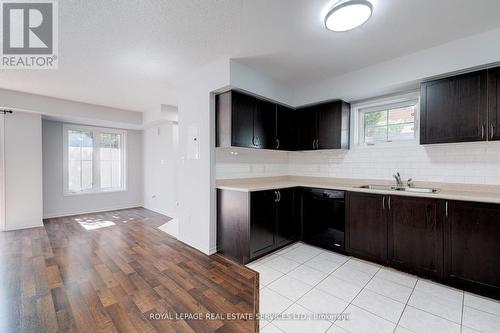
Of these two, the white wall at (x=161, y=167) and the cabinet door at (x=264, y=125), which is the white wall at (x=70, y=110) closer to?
the white wall at (x=161, y=167)

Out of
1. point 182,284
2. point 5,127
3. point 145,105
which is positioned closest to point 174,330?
point 182,284

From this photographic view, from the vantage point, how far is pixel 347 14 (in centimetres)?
175

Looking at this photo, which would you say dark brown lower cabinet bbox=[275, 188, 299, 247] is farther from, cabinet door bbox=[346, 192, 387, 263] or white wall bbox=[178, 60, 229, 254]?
white wall bbox=[178, 60, 229, 254]

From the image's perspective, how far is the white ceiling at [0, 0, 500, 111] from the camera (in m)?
1.79

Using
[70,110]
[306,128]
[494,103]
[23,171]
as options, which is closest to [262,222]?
[306,128]

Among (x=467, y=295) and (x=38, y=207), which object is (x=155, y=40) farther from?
(x=38, y=207)

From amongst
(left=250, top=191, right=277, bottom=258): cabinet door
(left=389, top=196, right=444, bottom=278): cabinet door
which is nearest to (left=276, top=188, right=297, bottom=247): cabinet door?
(left=250, top=191, right=277, bottom=258): cabinet door

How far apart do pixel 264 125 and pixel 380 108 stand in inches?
70.8

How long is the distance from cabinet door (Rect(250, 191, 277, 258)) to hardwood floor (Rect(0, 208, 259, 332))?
1.18 ft

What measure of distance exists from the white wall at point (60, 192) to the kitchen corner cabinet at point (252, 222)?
4260mm

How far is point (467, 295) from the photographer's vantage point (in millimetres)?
1990

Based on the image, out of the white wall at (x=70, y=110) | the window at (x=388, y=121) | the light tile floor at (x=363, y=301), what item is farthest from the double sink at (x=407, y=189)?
the white wall at (x=70, y=110)

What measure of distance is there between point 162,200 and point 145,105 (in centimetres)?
236

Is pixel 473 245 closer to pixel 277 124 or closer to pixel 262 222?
pixel 262 222
